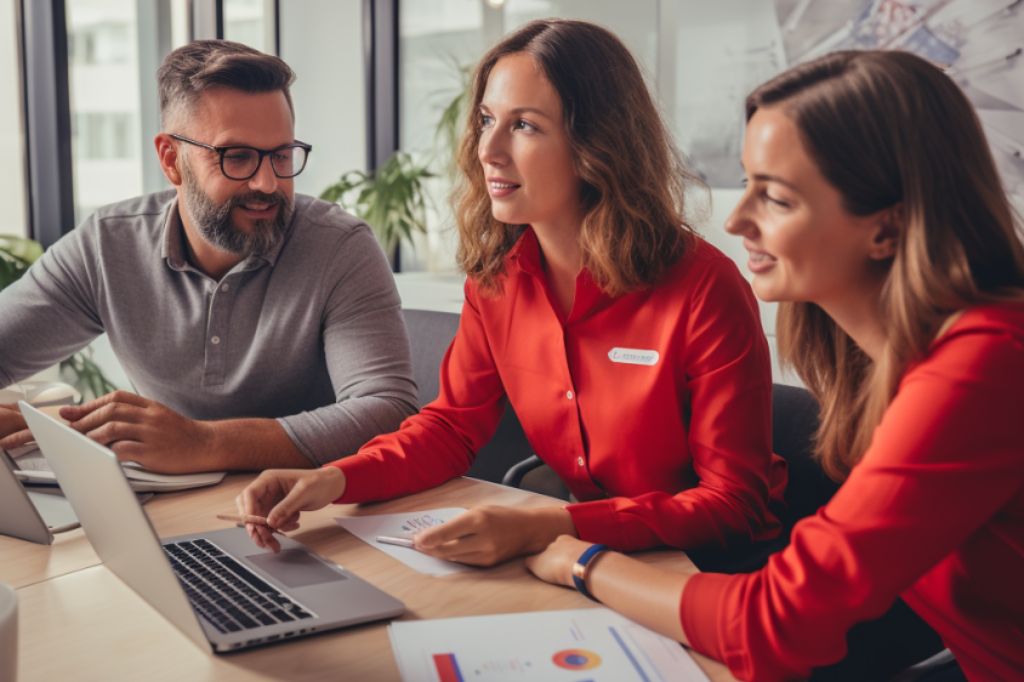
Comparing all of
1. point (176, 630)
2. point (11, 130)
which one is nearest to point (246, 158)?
point (176, 630)

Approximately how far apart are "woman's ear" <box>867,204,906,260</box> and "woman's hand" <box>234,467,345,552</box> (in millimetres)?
781

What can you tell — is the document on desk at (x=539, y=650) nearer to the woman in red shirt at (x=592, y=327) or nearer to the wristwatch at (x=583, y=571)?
the wristwatch at (x=583, y=571)

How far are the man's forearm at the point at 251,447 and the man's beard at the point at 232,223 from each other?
0.46 meters

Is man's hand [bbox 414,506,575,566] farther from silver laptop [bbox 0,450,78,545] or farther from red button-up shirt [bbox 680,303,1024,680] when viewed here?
silver laptop [bbox 0,450,78,545]

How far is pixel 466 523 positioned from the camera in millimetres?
1177

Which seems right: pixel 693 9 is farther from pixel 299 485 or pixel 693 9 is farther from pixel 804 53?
pixel 299 485

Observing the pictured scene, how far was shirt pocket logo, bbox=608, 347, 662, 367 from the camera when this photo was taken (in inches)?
60.8

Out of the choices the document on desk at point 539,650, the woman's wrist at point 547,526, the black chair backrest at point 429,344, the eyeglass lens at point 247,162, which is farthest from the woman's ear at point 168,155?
the document on desk at point 539,650

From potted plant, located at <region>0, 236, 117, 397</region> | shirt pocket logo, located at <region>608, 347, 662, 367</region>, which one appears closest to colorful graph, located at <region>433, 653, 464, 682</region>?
shirt pocket logo, located at <region>608, 347, 662, 367</region>

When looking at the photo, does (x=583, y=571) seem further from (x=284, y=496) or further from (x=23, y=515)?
(x=23, y=515)

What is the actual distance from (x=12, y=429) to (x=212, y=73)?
2.54ft

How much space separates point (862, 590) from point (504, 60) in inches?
42.8

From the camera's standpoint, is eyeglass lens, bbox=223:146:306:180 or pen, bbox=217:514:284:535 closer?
pen, bbox=217:514:284:535

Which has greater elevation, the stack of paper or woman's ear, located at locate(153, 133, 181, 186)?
woman's ear, located at locate(153, 133, 181, 186)
